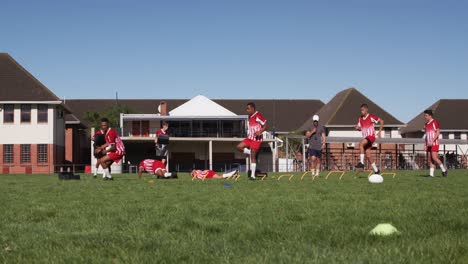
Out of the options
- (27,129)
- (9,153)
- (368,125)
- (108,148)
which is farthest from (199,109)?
(368,125)

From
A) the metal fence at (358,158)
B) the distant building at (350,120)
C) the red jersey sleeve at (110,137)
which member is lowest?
the metal fence at (358,158)

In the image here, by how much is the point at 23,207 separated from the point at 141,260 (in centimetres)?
516

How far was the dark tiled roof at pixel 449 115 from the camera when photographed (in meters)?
79.6

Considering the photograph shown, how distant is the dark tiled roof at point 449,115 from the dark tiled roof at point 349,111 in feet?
32.7

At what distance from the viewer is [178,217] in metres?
7.22

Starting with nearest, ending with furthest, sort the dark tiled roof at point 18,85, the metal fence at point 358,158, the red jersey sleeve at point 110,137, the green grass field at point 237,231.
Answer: the green grass field at point 237,231 < the red jersey sleeve at point 110,137 < the metal fence at point 358,158 < the dark tiled roof at point 18,85

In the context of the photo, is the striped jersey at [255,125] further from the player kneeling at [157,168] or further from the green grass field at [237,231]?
→ the green grass field at [237,231]

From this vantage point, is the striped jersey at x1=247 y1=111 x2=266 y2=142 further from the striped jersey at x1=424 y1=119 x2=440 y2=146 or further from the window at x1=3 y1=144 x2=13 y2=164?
the window at x1=3 y1=144 x2=13 y2=164

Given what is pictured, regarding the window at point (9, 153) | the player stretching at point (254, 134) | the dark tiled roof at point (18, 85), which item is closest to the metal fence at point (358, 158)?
the dark tiled roof at point (18, 85)

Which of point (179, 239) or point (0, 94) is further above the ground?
point (0, 94)

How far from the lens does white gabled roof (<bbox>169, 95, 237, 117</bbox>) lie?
6794cm

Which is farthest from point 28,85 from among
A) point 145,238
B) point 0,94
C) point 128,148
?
point 145,238

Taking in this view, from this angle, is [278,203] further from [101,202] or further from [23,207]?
[23,207]

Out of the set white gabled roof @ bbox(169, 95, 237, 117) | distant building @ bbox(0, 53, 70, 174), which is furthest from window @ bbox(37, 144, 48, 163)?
white gabled roof @ bbox(169, 95, 237, 117)
